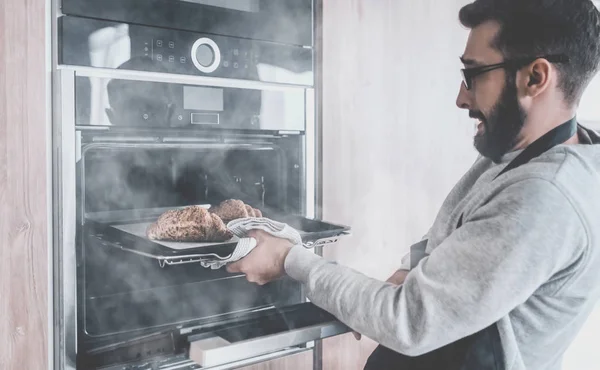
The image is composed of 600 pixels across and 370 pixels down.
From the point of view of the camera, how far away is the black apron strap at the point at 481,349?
101cm

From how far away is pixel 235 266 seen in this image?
116cm

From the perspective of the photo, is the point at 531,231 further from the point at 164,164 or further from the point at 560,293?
the point at 164,164

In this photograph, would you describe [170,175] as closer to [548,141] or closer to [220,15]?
[220,15]

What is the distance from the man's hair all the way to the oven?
1.56ft

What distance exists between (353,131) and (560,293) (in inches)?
27.7

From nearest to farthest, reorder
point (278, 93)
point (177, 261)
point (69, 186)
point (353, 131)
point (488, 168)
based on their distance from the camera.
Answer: point (177, 261)
point (69, 186)
point (488, 168)
point (278, 93)
point (353, 131)

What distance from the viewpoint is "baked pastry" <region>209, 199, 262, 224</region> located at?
1274 mm

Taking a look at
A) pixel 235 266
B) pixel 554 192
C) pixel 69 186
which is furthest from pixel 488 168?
pixel 69 186

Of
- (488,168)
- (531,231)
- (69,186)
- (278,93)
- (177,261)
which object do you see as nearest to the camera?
(531,231)

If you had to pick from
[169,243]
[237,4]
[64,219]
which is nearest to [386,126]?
[237,4]

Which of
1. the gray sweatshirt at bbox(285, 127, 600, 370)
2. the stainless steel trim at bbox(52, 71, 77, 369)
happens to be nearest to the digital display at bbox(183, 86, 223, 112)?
the stainless steel trim at bbox(52, 71, 77, 369)

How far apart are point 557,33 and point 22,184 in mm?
940

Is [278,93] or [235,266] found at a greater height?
[278,93]

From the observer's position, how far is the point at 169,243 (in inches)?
44.3
